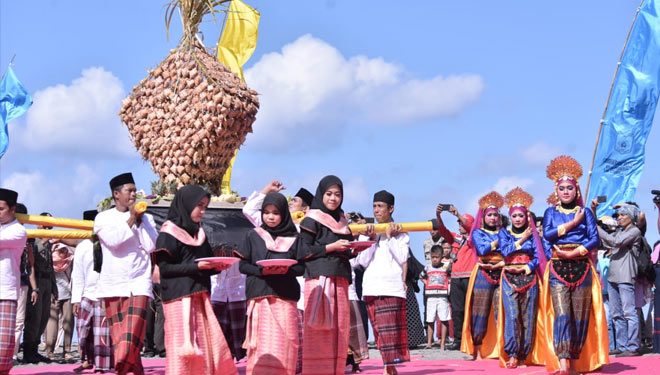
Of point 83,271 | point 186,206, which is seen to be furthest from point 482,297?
point 186,206

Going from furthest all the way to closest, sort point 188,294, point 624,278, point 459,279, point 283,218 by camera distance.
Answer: point 459,279 → point 624,278 → point 283,218 → point 188,294

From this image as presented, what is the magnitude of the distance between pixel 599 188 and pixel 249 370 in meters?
10.2

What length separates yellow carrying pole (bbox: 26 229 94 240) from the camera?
9453 mm

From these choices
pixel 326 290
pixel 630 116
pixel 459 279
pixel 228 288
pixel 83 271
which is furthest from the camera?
pixel 630 116

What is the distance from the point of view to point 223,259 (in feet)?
22.3

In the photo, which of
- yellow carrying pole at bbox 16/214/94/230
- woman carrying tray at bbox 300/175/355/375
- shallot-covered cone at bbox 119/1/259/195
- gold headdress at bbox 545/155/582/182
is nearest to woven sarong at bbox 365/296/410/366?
A: woman carrying tray at bbox 300/175/355/375

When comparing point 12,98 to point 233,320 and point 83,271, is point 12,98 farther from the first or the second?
point 233,320

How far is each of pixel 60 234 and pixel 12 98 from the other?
9966 millimetres

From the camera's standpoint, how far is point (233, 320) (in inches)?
411

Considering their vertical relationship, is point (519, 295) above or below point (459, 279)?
below

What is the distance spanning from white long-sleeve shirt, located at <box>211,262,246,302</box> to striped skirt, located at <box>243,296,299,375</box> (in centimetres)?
298

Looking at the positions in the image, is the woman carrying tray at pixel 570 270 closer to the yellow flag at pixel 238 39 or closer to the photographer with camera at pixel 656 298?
the photographer with camera at pixel 656 298

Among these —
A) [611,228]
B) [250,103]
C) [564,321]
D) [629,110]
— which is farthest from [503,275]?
[629,110]

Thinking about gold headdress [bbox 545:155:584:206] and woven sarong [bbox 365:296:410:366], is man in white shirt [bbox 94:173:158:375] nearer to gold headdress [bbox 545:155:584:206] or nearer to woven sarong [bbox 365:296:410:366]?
woven sarong [bbox 365:296:410:366]
